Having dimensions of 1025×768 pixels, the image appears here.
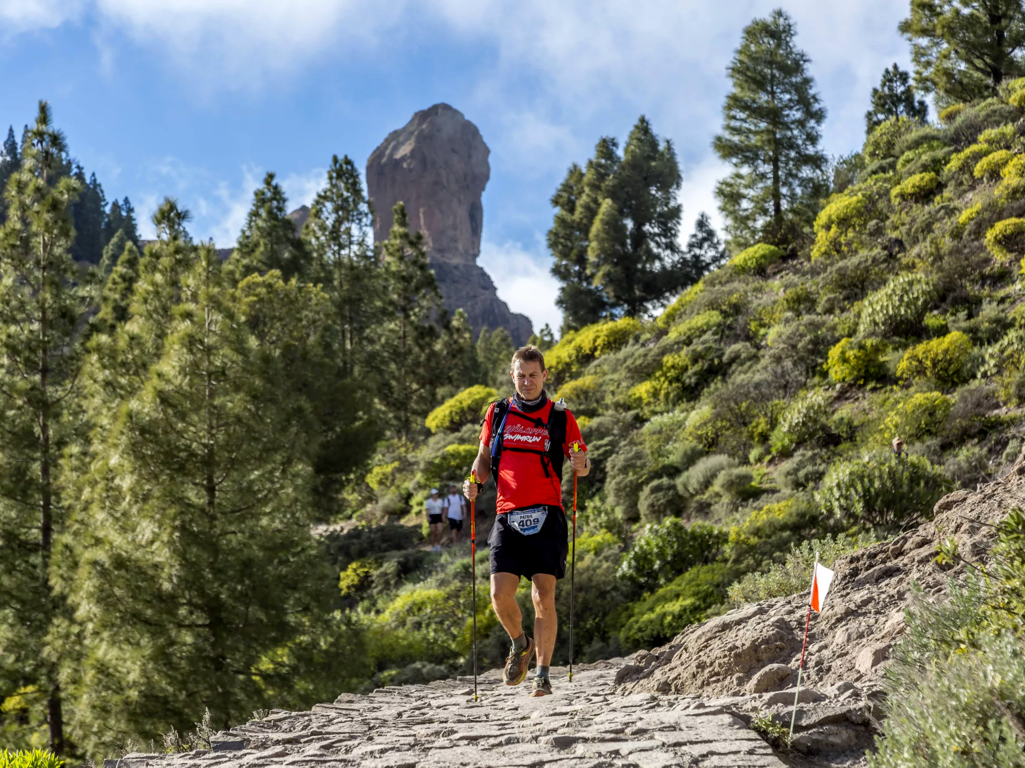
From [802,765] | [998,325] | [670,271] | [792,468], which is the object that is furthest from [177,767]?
[670,271]

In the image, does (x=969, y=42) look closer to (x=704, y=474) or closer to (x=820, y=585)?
(x=704, y=474)

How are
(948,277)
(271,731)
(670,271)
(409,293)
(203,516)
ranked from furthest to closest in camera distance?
(409,293), (670,271), (948,277), (203,516), (271,731)

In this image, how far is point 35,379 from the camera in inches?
509

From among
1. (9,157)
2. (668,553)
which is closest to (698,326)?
(668,553)

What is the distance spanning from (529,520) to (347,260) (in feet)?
104

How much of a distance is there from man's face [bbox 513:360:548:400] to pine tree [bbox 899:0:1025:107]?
93.5 feet

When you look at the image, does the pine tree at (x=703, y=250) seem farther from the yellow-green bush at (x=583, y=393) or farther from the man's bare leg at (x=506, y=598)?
the man's bare leg at (x=506, y=598)

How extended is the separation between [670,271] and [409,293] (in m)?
11.5

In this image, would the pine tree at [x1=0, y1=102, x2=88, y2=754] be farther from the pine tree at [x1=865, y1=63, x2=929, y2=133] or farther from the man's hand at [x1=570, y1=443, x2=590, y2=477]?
the pine tree at [x1=865, y1=63, x2=929, y2=133]

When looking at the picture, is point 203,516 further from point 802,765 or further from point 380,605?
point 802,765

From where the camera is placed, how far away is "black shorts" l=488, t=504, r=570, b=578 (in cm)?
453

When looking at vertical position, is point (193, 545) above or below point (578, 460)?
below

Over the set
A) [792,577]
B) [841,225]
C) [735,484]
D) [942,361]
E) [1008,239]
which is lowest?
[792,577]

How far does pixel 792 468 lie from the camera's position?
11.8 m
